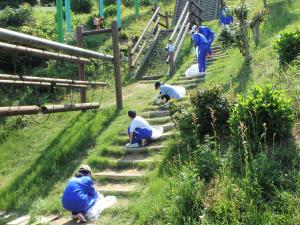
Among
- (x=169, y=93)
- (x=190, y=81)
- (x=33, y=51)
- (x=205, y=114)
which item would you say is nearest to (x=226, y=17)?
(x=190, y=81)

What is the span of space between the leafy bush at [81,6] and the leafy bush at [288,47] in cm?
2058

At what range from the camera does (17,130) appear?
11.7 m

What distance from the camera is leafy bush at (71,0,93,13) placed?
28.9 m

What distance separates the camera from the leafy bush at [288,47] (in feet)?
32.8

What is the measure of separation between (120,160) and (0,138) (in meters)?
3.83

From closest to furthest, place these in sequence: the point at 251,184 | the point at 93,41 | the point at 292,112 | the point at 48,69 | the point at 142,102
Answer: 1. the point at 251,184
2. the point at 292,112
3. the point at 142,102
4. the point at 48,69
5. the point at 93,41

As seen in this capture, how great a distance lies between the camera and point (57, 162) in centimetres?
946

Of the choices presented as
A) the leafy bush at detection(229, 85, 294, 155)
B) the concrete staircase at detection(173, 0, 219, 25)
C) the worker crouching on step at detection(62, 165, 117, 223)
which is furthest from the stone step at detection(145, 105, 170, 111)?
the concrete staircase at detection(173, 0, 219, 25)

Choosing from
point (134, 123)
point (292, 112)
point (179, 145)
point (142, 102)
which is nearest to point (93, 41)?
point (142, 102)

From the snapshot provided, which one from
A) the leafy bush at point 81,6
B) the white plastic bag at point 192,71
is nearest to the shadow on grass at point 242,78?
the white plastic bag at point 192,71

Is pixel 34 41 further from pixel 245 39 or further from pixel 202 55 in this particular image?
pixel 245 39

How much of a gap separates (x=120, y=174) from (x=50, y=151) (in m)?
2.23

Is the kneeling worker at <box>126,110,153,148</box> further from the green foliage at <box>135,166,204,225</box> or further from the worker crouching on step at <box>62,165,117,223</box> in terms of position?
the green foliage at <box>135,166,204,225</box>

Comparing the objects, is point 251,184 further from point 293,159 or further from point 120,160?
point 120,160
